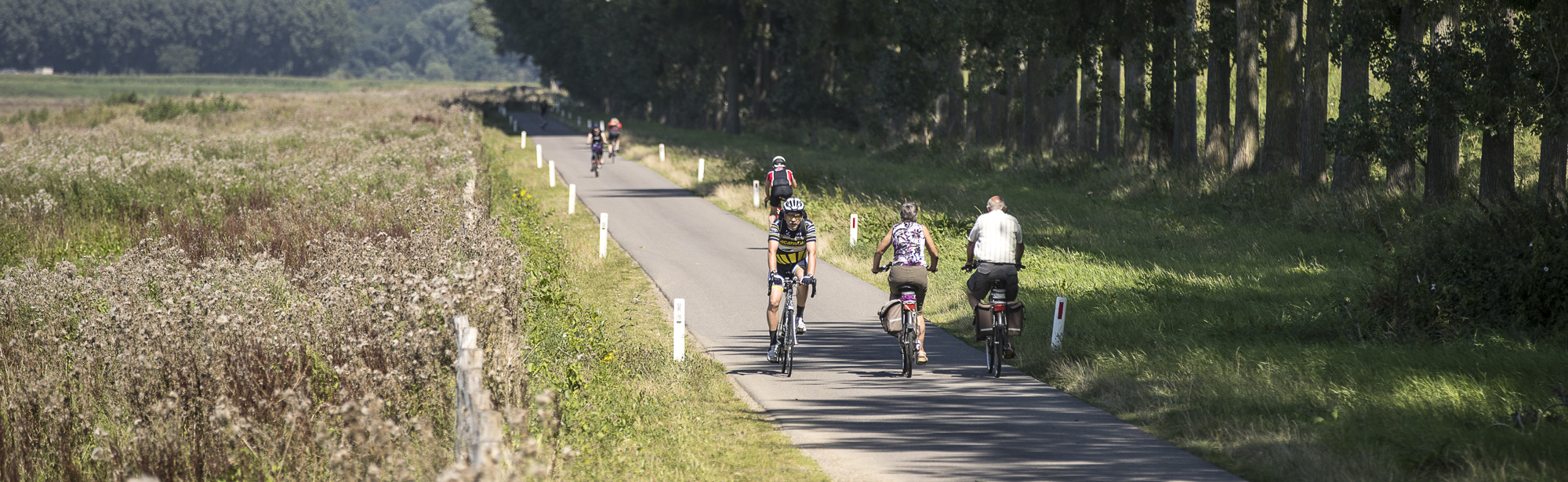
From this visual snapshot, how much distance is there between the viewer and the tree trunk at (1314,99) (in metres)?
25.0

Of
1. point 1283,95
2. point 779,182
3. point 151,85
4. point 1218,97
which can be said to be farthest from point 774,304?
point 151,85

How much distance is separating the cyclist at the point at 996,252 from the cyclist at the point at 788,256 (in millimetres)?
1529

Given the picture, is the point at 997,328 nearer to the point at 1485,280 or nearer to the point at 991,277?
the point at 991,277

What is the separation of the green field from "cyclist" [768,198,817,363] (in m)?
122

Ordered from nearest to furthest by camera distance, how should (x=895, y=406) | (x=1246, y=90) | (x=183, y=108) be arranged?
(x=895, y=406)
(x=1246, y=90)
(x=183, y=108)

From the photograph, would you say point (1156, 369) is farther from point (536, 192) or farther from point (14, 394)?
point (536, 192)

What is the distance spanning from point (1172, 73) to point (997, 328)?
68.5 ft

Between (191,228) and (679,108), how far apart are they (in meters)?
63.2

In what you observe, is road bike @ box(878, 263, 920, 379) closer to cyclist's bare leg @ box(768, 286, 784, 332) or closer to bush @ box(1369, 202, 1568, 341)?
cyclist's bare leg @ box(768, 286, 784, 332)

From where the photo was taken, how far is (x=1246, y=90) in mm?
28375

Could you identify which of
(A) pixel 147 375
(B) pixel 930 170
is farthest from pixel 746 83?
(A) pixel 147 375

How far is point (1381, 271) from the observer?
13.5m

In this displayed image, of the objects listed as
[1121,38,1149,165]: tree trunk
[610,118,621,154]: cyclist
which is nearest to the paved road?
[1121,38,1149,165]: tree trunk

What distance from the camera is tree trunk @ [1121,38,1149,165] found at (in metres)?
33.4
